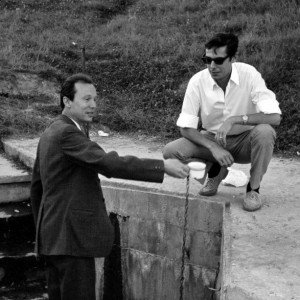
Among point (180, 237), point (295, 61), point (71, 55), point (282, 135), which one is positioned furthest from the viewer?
point (71, 55)

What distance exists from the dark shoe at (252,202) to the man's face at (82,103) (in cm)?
182

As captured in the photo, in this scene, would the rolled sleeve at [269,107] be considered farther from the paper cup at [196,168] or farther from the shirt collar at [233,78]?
the paper cup at [196,168]

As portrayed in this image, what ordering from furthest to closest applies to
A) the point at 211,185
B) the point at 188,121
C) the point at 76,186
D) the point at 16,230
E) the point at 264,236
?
the point at 16,230 < the point at 211,185 < the point at 188,121 < the point at 264,236 < the point at 76,186

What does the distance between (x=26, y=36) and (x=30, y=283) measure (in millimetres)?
6640

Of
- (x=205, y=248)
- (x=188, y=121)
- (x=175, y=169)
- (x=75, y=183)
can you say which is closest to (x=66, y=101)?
(x=75, y=183)

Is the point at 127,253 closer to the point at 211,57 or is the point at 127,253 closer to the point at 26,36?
the point at 211,57

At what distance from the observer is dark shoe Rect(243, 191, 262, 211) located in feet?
16.3

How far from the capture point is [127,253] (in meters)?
5.81

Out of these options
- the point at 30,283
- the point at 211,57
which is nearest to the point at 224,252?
the point at 211,57

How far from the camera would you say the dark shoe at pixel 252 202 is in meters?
4.96

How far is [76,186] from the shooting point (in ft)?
11.8

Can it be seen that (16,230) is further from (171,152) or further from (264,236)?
(264,236)

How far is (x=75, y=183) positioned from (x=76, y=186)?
0.02 m

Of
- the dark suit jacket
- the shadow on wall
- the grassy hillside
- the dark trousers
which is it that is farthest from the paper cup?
the grassy hillside
